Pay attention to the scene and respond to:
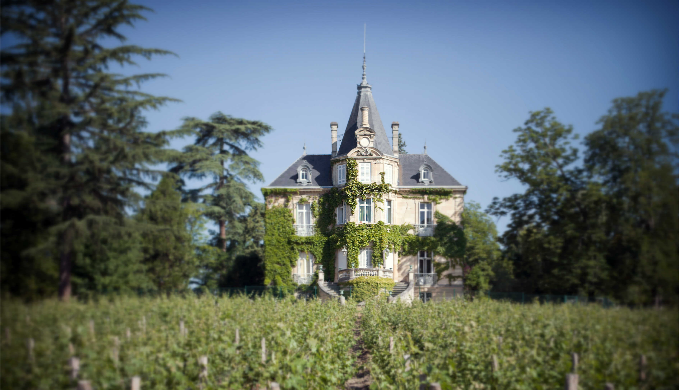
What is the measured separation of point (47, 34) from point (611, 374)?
294 inches

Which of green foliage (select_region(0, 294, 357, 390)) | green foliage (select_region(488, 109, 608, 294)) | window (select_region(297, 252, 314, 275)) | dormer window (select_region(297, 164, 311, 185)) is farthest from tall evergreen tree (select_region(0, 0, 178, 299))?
dormer window (select_region(297, 164, 311, 185))

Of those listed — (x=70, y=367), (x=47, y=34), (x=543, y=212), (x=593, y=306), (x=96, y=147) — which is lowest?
(x=70, y=367)

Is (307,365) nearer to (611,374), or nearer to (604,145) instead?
(611,374)

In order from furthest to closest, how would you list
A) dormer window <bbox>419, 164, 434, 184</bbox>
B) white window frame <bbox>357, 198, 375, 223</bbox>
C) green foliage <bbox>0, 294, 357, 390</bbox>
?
1. dormer window <bbox>419, 164, 434, 184</bbox>
2. white window frame <bbox>357, 198, 375, 223</bbox>
3. green foliage <bbox>0, 294, 357, 390</bbox>

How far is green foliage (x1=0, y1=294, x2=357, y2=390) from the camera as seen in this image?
4555 mm

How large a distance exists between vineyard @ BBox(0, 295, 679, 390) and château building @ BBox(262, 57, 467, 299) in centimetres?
1594

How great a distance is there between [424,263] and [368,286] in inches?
183

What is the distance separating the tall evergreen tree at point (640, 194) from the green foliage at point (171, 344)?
567 cm

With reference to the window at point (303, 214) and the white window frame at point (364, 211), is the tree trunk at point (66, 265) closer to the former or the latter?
the white window frame at point (364, 211)

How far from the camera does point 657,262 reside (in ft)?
18.3

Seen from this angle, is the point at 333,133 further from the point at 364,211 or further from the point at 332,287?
the point at 332,287

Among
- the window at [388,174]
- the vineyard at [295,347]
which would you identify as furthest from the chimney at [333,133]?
the vineyard at [295,347]

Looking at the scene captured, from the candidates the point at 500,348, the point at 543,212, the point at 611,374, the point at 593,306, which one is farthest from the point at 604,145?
the point at 500,348

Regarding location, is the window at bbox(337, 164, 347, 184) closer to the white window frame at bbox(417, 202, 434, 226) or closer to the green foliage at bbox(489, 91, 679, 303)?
the white window frame at bbox(417, 202, 434, 226)
